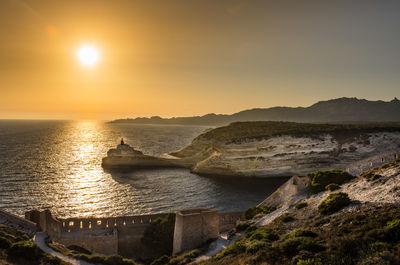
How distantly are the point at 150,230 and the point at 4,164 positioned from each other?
193 ft

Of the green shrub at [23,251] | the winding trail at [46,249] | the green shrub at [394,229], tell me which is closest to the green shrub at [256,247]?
the green shrub at [394,229]

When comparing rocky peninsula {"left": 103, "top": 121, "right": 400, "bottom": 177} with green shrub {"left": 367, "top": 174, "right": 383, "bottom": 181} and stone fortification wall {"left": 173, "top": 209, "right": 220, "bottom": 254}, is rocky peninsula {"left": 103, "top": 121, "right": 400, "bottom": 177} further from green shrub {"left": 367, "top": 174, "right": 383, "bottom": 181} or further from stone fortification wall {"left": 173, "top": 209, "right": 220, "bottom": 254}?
green shrub {"left": 367, "top": 174, "right": 383, "bottom": 181}

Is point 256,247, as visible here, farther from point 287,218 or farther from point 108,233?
point 108,233

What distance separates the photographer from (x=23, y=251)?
16359mm

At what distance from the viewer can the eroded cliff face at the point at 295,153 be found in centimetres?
6238

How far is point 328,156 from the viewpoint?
6356 cm

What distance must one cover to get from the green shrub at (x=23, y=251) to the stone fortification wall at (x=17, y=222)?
19.5ft

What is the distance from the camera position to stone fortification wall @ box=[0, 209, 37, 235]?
21.4m

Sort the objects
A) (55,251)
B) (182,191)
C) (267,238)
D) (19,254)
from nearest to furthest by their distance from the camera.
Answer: (19,254)
(267,238)
(55,251)
(182,191)

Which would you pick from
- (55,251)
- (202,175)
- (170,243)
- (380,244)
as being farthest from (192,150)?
(380,244)

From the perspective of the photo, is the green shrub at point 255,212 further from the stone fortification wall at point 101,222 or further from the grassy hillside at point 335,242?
the stone fortification wall at point 101,222

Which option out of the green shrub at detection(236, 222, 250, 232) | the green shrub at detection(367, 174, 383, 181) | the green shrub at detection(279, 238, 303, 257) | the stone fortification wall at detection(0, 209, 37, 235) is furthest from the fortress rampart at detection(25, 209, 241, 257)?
the green shrub at detection(367, 174, 383, 181)

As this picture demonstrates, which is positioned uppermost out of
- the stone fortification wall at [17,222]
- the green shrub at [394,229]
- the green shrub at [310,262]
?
the green shrub at [394,229]

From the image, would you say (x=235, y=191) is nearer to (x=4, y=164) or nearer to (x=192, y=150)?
(x=192, y=150)
